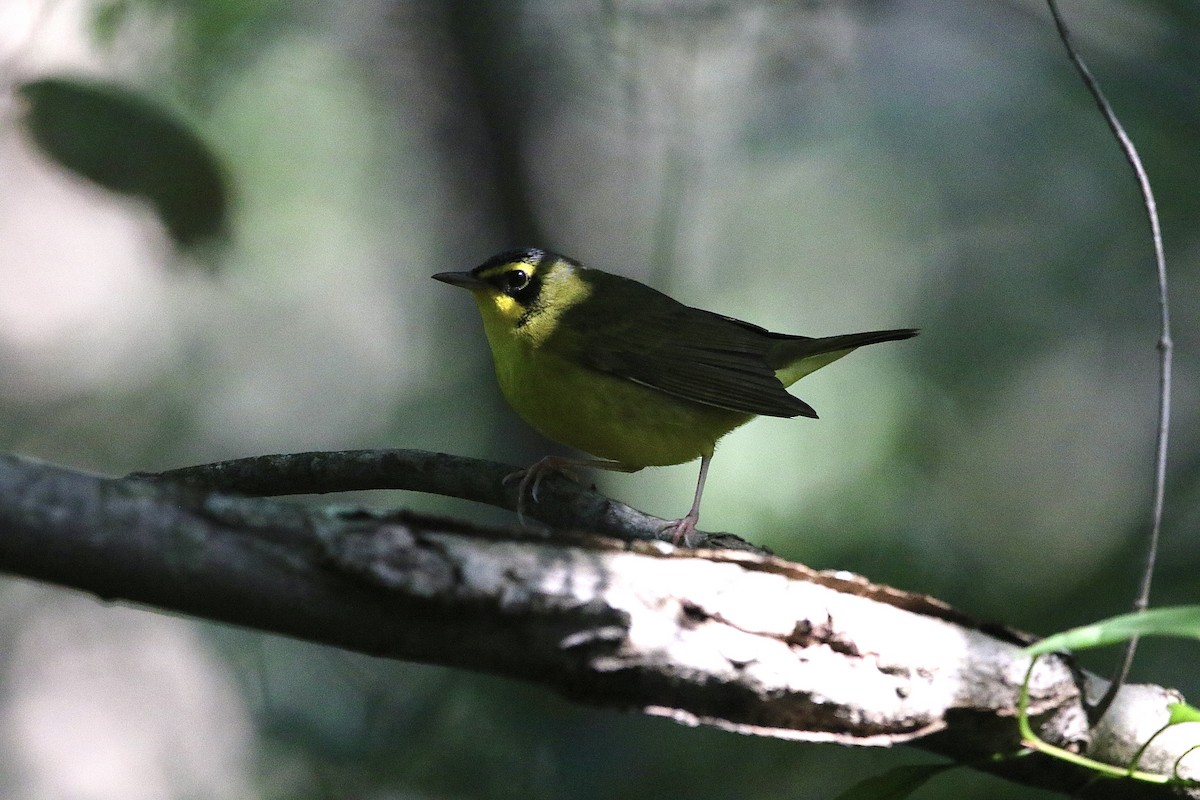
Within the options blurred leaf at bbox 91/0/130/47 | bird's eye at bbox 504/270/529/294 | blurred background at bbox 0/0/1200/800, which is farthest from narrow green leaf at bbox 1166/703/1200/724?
blurred leaf at bbox 91/0/130/47

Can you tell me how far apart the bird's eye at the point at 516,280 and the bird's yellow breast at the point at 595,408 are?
203 mm

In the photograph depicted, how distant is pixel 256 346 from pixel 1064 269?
20.5 feet

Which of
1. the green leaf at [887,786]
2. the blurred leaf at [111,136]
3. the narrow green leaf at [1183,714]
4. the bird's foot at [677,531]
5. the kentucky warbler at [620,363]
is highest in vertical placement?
the blurred leaf at [111,136]

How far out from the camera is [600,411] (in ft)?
12.7

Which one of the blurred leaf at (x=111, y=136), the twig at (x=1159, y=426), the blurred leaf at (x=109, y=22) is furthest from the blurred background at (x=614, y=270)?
the twig at (x=1159, y=426)

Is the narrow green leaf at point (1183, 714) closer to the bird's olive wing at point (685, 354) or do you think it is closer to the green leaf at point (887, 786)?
the green leaf at point (887, 786)

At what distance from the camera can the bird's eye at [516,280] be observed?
425 cm

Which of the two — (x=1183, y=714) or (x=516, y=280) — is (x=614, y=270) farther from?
(x=1183, y=714)

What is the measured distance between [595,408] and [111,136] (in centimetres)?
184

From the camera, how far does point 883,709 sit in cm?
196

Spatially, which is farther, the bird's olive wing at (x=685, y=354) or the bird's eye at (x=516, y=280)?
the bird's eye at (x=516, y=280)

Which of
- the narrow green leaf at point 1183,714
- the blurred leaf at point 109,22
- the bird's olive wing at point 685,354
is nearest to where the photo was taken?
the narrow green leaf at point 1183,714

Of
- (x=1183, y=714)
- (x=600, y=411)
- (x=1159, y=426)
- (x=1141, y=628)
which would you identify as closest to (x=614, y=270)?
(x=600, y=411)

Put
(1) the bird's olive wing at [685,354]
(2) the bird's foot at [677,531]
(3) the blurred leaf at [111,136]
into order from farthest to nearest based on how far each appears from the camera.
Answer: (1) the bird's olive wing at [685,354] → (2) the bird's foot at [677,531] → (3) the blurred leaf at [111,136]
